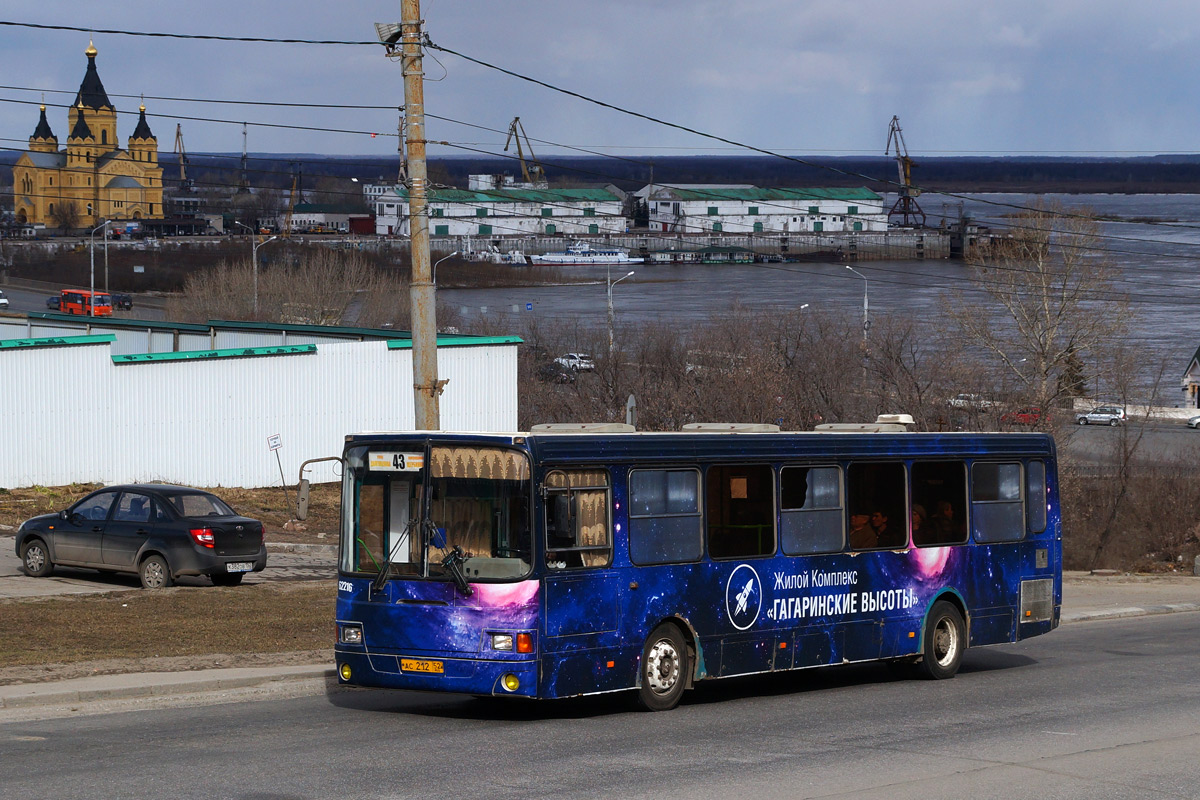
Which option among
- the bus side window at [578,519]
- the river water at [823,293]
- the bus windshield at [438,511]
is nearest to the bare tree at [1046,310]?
the river water at [823,293]

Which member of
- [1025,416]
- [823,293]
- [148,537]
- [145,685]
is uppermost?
[823,293]

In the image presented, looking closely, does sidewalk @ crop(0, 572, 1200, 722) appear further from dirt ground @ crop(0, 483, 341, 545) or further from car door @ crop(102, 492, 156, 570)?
dirt ground @ crop(0, 483, 341, 545)

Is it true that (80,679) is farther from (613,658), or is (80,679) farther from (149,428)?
(149,428)

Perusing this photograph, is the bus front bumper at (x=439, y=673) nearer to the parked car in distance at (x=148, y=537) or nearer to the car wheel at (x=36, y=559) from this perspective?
the parked car in distance at (x=148, y=537)

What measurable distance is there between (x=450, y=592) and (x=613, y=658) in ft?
5.09

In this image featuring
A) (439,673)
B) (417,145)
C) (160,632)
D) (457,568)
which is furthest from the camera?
(417,145)

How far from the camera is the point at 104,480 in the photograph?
37.1 m

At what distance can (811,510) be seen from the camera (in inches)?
554

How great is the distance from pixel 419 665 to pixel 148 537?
10.8 metres

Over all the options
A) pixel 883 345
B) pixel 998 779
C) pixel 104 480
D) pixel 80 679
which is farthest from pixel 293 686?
pixel 883 345

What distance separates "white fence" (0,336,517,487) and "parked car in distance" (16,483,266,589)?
14629 millimetres

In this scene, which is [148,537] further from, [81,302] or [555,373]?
[81,302]

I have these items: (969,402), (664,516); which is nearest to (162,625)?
(664,516)

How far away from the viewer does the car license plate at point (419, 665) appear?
11718mm
